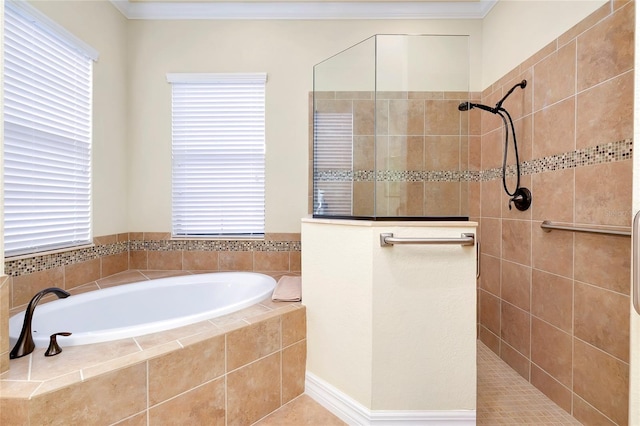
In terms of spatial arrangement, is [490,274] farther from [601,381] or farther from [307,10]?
[307,10]

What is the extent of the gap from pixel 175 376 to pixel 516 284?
2104 mm

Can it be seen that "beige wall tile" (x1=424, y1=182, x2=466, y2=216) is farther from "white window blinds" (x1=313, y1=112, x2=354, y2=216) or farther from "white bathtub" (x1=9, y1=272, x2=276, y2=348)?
Answer: "white bathtub" (x1=9, y1=272, x2=276, y2=348)

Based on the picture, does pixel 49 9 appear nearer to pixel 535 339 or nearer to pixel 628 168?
pixel 628 168

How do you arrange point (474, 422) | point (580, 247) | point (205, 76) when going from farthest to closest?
point (205, 76), point (580, 247), point (474, 422)

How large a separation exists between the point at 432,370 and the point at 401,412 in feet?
0.84

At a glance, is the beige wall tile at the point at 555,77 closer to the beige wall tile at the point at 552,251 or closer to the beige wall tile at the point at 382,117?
the beige wall tile at the point at 552,251

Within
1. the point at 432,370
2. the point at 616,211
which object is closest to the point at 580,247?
the point at 616,211

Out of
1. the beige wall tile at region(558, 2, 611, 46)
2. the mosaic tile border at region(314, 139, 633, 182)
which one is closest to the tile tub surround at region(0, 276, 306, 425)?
the mosaic tile border at region(314, 139, 633, 182)

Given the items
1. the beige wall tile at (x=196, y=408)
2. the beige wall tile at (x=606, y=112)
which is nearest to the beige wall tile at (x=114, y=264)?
the beige wall tile at (x=196, y=408)

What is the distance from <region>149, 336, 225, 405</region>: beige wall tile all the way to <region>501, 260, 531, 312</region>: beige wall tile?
1877 mm

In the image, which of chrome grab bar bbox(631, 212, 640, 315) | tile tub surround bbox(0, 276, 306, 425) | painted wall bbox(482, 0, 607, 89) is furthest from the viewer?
painted wall bbox(482, 0, 607, 89)

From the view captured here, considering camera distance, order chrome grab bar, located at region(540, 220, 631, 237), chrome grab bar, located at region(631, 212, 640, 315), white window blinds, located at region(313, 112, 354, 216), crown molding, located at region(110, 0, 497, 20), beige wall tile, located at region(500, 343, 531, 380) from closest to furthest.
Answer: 1. chrome grab bar, located at region(631, 212, 640, 315)
2. chrome grab bar, located at region(540, 220, 631, 237)
3. white window blinds, located at region(313, 112, 354, 216)
4. beige wall tile, located at region(500, 343, 531, 380)
5. crown molding, located at region(110, 0, 497, 20)

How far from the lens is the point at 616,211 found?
1.31m

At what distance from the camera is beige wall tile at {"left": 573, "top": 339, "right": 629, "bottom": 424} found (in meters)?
1.27
